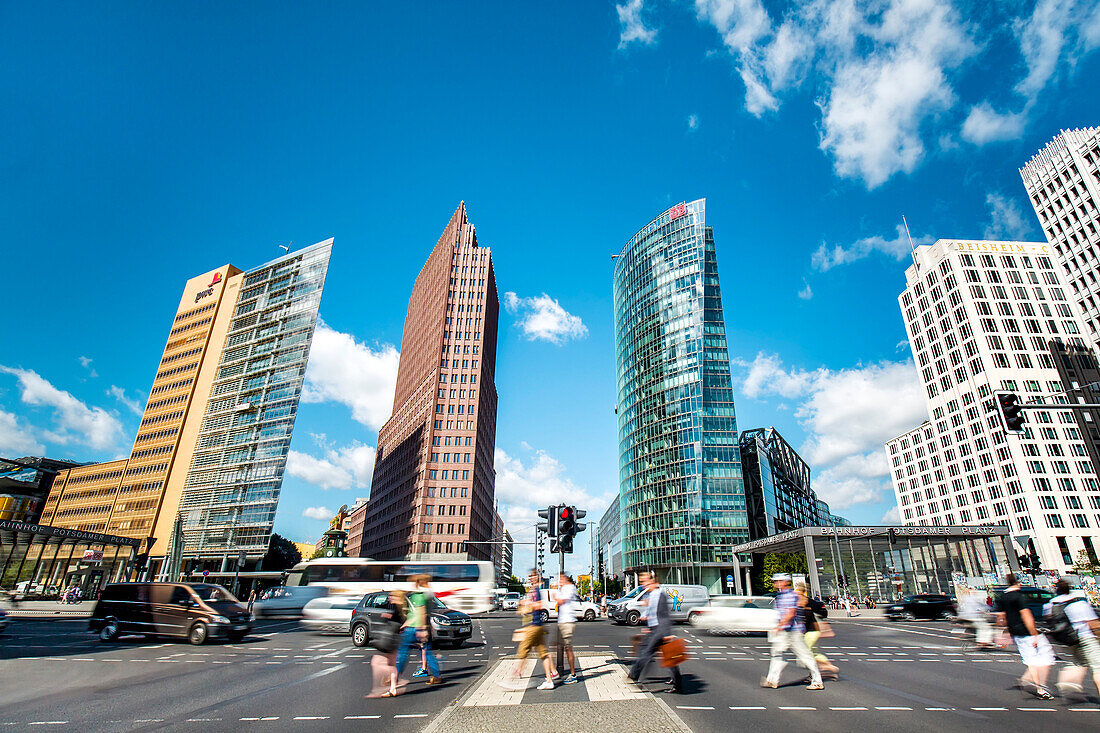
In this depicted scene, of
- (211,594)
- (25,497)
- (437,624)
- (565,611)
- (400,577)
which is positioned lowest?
(437,624)

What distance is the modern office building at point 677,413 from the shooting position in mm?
81812

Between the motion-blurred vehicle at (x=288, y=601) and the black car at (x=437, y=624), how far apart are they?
15.1 metres

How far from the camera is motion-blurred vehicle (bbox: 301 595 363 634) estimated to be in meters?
21.6

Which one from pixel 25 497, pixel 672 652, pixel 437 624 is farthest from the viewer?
pixel 25 497

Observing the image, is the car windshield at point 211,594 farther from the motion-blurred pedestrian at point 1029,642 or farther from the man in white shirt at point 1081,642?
the man in white shirt at point 1081,642

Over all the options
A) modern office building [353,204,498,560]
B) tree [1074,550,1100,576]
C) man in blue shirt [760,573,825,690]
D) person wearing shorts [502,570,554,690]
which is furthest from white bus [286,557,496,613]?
tree [1074,550,1100,576]

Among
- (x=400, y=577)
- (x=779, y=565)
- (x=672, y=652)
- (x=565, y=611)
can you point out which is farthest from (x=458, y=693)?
(x=779, y=565)

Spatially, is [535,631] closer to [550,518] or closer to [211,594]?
[550,518]

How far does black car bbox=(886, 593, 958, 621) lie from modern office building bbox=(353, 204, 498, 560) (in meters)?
56.0

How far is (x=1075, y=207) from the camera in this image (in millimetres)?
58469

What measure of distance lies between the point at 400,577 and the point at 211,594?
58.8ft

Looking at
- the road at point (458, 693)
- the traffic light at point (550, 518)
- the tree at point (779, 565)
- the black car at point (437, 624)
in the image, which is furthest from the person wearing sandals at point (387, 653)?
the tree at point (779, 565)

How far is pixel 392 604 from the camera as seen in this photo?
8.81 meters

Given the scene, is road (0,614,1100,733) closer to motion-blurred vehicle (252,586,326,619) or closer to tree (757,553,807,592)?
motion-blurred vehicle (252,586,326,619)
